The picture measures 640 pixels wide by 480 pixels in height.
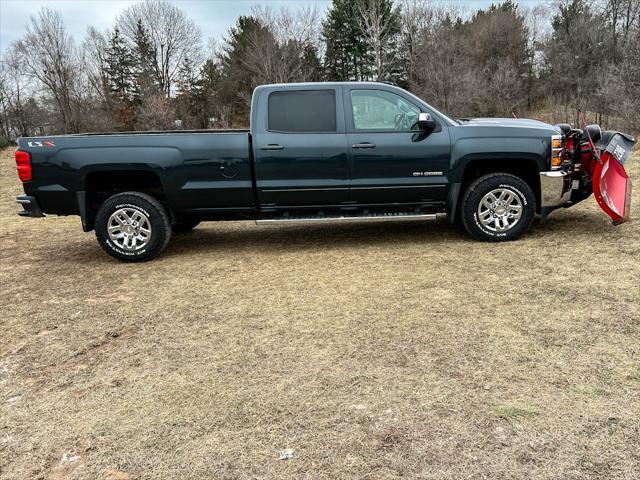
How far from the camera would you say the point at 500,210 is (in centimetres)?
588

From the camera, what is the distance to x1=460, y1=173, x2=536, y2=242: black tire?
582cm

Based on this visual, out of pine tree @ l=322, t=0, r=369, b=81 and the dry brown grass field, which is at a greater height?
pine tree @ l=322, t=0, r=369, b=81

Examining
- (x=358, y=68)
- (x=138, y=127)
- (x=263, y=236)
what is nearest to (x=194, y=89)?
(x=138, y=127)

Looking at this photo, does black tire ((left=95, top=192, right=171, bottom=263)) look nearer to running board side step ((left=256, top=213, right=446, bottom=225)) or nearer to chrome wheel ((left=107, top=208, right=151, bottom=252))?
chrome wheel ((left=107, top=208, right=151, bottom=252))

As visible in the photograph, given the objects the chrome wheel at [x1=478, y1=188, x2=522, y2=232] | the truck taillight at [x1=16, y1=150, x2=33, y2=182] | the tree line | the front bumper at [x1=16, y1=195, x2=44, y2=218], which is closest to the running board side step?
the chrome wheel at [x1=478, y1=188, x2=522, y2=232]

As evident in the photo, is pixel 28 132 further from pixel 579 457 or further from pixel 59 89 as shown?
pixel 579 457

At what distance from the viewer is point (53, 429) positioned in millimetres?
2754

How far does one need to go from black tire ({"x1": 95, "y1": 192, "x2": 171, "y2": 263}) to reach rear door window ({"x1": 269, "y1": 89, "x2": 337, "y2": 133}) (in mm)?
1638

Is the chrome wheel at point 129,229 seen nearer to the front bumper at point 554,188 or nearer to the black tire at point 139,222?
the black tire at point 139,222

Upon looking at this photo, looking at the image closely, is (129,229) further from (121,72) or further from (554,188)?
(121,72)

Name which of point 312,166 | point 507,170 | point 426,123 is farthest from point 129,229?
point 507,170

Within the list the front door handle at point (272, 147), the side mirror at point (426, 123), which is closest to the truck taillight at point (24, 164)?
the front door handle at point (272, 147)

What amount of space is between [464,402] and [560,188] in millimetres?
3835

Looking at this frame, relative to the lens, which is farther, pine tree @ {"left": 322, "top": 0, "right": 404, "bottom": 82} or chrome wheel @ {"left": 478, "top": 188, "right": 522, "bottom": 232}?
pine tree @ {"left": 322, "top": 0, "right": 404, "bottom": 82}
